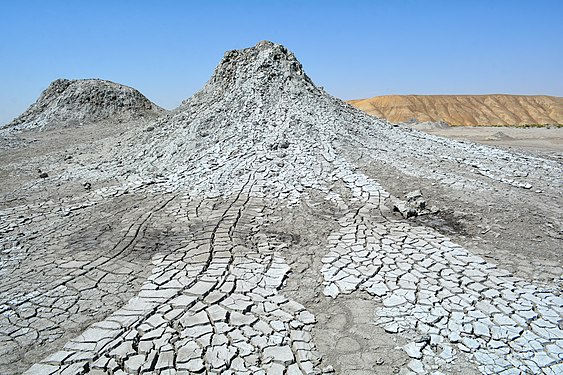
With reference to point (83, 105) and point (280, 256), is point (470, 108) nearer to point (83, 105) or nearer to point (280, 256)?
point (83, 105)

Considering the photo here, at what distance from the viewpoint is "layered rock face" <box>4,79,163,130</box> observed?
19.6 meters

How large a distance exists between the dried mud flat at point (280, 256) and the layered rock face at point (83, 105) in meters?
11.6

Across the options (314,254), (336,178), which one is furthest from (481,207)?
(314,254)

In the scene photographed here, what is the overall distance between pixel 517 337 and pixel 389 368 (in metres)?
1.20

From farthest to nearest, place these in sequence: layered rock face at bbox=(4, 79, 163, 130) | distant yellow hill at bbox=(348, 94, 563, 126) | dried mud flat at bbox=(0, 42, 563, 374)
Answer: distant yellow hill at bbox=(348, 94, 563, 126)
layered rock face at bbox=(4, 79, 163, 130)
dried mud flat at bbox=(0, 42, 563, 374)

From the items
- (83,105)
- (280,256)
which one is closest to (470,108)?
(83,105)

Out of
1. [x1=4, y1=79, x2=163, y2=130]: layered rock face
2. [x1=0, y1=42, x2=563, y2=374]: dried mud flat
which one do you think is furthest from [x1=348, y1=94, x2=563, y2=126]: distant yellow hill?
[x1=0, y1=42, x2=563, y2=374]: dried mud flat

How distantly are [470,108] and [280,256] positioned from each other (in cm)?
5179

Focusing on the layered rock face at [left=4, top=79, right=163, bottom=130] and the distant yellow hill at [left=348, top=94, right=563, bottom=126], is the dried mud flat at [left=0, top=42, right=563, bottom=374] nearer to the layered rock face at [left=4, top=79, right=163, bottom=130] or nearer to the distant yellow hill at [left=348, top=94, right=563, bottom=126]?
the layered rock face at [left=4, top=79, right=163, bottom=130]

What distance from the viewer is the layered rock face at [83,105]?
770 inches

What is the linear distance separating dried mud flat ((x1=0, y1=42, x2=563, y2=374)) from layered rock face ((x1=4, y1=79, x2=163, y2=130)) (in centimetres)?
1156

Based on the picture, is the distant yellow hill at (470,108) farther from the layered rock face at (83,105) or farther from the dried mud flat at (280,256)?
the dried mud flat at (280,256)

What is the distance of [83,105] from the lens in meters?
20.5

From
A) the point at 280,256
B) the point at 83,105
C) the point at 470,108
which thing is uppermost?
the point at 83,105
